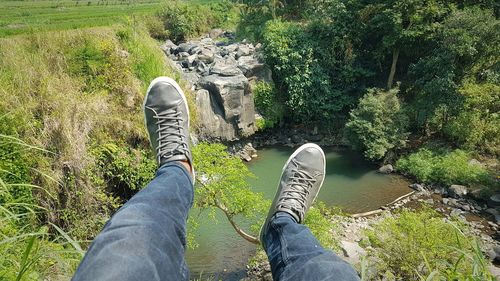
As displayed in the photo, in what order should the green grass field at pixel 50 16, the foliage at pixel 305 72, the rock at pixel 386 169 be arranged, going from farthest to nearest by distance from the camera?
the foliage at pixel 305 72, the rock at pixel 386 169, the green grass field at pixel 50 16

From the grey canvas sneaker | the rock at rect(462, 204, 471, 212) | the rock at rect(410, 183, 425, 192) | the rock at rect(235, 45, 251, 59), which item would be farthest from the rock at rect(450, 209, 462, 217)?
the rock at rect(235, 45, 251, 59)

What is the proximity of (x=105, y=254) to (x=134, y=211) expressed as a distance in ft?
0.73

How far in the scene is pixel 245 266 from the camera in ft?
19.0

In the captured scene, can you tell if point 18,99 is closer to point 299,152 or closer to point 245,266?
point 299,152

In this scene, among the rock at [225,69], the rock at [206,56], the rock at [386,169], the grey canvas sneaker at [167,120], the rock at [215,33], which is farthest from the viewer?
the rock at [215,33]

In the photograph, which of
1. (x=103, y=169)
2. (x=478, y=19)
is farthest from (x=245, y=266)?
(x=478, y=19)

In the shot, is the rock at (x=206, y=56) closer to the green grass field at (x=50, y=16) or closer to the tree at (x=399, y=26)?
the green grass field at (x=50, y=16)

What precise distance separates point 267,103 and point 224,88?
1.86m

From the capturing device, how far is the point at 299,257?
1351mm

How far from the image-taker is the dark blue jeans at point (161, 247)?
0.93 m

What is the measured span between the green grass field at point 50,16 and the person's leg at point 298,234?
18.4ft

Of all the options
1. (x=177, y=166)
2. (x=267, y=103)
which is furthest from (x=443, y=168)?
(x=177, y=166)

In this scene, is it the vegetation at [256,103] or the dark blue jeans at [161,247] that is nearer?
the dark blue jeans at [161,247]

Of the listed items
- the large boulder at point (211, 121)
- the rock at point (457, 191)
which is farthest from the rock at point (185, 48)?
the rock at point (457, 191)
